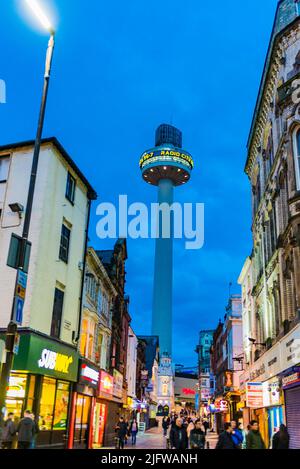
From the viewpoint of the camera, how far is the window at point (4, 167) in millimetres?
24609

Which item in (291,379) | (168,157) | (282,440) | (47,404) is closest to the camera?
(282,440)

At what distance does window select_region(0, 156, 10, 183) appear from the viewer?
24.6 metres

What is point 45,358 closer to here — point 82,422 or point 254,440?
point 82,422

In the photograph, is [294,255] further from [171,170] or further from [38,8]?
[171,170]

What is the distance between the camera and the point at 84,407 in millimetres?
28328

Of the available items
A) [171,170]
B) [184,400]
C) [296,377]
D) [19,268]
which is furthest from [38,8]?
[184,400]

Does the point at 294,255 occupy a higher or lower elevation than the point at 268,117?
lower

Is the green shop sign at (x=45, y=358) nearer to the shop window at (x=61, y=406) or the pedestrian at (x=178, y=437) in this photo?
the shop window at (x=61, y=406)

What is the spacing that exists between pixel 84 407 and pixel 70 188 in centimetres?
1294

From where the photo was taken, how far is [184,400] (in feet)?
580

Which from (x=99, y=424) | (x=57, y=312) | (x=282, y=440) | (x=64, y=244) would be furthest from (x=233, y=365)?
(x=282, y=440)

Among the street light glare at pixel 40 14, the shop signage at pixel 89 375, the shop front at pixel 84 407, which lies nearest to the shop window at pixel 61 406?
the shop front at pixel 84 407

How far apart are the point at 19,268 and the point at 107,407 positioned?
26.2 m
